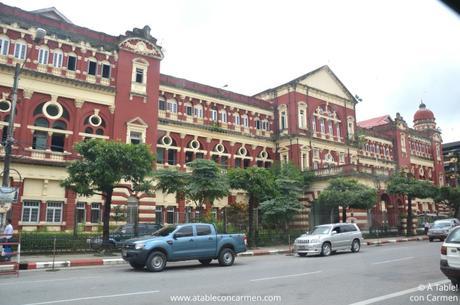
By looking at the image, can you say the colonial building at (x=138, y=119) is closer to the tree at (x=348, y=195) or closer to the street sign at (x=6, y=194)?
the tree at (x=348, y=195)

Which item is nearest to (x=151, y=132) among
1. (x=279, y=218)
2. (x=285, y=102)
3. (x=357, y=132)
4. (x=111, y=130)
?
(x=111, y=130)

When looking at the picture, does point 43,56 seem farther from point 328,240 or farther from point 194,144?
point 328,240

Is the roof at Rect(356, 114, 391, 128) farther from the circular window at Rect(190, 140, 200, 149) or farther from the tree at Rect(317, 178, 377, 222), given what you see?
the circular window at Rect(190, 140, 200, 149)

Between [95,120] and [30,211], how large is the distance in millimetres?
8120

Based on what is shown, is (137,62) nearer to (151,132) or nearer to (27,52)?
(151,132)

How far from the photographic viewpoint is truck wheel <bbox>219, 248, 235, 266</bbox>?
1593 cm

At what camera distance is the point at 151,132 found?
3145cm

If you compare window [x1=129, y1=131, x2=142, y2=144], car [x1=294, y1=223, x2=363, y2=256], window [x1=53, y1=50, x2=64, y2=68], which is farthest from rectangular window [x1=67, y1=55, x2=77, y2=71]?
car [x1=294, y1=223, x2=363, y2=256]

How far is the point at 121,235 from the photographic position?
23031mm

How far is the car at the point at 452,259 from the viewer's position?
9227 millimetres

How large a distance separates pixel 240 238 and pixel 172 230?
3.30 meters

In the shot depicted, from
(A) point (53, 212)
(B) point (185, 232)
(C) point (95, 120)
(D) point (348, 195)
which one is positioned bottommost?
(B) point (185, 232)

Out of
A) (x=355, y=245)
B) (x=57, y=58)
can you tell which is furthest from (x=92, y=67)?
(x=355, y=245)

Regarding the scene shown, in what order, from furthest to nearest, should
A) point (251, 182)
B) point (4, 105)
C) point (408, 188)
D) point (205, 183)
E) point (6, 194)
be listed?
1. point (408, 188)
2. point (4, 105)
3. point (251, 182)
4. point (205, 183)
5. point (6, 194)
